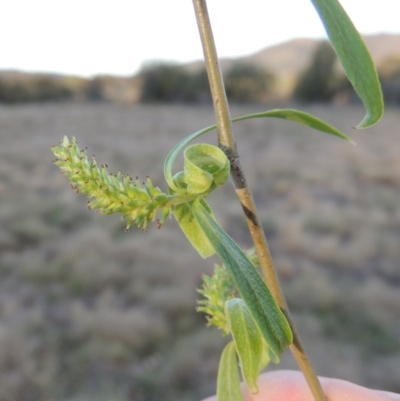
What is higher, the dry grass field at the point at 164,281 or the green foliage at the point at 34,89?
the green foliage at the point at 34,89

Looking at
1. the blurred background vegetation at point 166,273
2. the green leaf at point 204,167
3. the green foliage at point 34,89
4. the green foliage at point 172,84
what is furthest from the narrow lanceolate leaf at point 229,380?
the green foliage at point 34,89

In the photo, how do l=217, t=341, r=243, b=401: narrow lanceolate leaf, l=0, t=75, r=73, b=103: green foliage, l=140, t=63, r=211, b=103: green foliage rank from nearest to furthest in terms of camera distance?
l=217, t=341, r=243, b=401: narrow lanceolate leaf < l=0, t=75, r=73, b=103: green foliage < l=140, t=63, r=211, b=103: green foliage

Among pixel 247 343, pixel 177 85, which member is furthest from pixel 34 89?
pixel 247 343

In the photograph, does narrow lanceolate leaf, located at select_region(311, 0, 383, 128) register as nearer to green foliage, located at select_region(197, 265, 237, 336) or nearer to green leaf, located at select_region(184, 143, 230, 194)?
green leaf, located at select_region(184, 143, 230, 194)

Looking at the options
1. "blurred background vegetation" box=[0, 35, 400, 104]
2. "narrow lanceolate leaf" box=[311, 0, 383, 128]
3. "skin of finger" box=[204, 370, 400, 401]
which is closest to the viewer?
"narrow lanceolate leaf" box=[311, 0, 383, 128]

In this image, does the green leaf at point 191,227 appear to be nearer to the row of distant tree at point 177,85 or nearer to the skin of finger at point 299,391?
the skin of finger at point 299,391

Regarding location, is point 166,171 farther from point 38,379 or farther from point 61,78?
point 61,78

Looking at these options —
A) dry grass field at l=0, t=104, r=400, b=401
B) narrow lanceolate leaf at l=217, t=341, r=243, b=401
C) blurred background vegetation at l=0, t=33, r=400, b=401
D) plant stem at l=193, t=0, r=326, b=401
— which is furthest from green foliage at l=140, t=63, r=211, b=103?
plant stem at l=193, t=0, r=326, b=401
